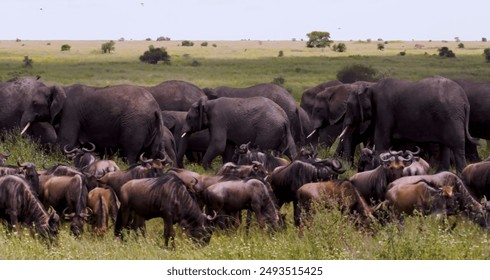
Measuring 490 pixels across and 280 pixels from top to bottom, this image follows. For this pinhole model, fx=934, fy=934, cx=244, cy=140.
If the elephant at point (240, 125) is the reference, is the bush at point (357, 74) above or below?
below

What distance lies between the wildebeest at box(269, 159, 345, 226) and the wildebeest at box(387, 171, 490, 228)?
Answer: 131cm

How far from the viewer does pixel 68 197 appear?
12734 millimetres

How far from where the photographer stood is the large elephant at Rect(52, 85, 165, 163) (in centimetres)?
1939

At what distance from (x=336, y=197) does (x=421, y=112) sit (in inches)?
279

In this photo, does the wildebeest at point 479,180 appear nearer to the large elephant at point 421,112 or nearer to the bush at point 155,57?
the large elephant at point 421,112

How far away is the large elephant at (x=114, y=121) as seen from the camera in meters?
19.4

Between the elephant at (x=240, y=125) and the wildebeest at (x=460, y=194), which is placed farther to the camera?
the elephant at (x=240, y=125)

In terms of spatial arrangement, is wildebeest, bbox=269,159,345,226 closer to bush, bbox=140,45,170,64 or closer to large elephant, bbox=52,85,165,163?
large elephant, bbox=52,85,165,163

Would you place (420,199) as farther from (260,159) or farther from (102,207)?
(260,159)

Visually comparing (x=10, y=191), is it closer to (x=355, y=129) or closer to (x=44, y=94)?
(x=44, y=94)

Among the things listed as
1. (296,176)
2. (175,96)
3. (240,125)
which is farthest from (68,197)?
(175,96)

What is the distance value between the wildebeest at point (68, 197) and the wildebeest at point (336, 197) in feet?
9.43

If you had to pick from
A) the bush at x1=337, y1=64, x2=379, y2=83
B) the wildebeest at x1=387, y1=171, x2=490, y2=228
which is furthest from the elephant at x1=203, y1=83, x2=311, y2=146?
the bush at x1=337, y1=64, x2=379, y2=83
